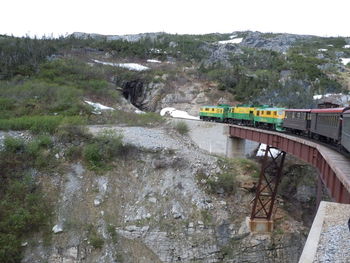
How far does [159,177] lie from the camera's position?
26781 mm

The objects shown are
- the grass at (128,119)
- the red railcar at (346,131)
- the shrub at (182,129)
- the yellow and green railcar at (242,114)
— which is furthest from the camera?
the grass at (128,119)

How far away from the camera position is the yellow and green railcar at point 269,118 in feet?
96.1

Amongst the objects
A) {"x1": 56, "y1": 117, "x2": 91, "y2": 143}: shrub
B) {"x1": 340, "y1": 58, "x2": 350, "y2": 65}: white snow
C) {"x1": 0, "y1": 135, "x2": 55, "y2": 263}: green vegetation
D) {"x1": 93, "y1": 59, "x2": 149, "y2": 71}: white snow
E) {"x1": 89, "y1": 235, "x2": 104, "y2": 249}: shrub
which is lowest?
{"x1": 89, "y1": 235, "x2": 104, "y2": 249}: shrub

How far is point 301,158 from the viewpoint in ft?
65.7

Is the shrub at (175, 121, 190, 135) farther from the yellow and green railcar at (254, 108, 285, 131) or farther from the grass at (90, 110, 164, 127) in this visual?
the yellow and green railcar at (254, 108, 285, 131)

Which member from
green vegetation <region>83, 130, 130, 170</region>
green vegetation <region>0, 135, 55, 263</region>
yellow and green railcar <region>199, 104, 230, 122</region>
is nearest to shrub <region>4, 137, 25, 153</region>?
green vegetation <region>0, 135, 55, 263</region>

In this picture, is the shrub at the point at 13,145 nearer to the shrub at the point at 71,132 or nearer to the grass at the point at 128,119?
the shrub at the point at 71,132

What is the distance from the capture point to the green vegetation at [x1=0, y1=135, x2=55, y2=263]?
68.1 feet

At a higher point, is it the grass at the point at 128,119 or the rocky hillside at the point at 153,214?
the grass at the point at 128,119

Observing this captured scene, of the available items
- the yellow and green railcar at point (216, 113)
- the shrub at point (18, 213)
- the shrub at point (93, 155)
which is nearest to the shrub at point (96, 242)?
the shrub at point (18, 213)

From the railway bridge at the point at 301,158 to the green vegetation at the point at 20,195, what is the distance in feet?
44.1

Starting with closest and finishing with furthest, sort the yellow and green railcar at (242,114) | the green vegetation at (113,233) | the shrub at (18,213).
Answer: the shrub at (18,213), the green vegetation at (113,233), the yellow and green railcar at (242,114)

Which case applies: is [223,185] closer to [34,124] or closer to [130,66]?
[34,124]

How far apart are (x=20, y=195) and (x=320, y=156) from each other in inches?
715
